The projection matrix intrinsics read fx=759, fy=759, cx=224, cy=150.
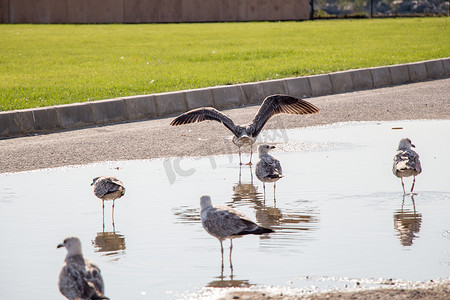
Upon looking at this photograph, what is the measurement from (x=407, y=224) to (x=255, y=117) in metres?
3.50

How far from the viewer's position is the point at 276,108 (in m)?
9.74

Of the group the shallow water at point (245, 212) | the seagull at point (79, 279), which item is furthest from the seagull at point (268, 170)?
the seagull at point (79, 279)

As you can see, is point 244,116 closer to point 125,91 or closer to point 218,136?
point 218,136

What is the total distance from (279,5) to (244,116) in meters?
26.6

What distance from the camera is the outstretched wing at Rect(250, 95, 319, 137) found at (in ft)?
31.1

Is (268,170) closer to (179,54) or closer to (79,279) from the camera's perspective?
(79,279)

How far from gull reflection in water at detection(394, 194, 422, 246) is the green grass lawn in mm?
7298

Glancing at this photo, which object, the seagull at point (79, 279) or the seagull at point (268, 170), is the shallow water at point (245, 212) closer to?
the seagull at point (268, 170)

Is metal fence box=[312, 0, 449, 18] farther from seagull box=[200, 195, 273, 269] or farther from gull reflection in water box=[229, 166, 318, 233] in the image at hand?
seagull box=[200, 195, 273, 269]

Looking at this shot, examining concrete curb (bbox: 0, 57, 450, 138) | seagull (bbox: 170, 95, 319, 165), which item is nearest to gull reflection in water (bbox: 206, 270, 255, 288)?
seagull (bbox: 170, 95, 319, 165)

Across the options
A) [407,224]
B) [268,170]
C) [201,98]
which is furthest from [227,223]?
[201,98]

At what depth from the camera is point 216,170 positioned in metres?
8.86

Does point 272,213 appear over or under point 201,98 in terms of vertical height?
under

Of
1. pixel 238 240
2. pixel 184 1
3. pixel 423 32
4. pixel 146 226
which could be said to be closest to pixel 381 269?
pixel 238 240
